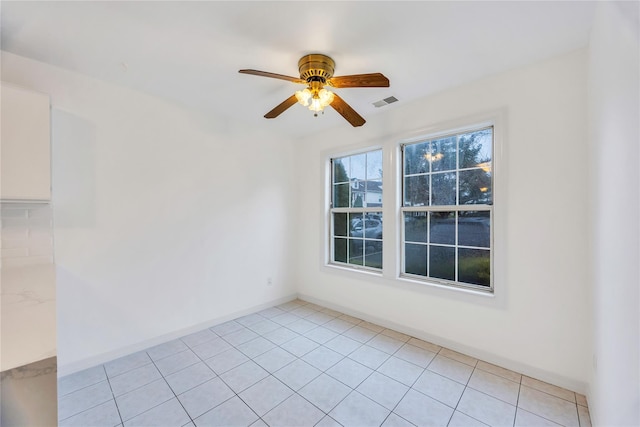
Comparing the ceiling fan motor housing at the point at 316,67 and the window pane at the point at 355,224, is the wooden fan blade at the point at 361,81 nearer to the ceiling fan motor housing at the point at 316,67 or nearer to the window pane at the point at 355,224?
the ceiling fan motor housing at the point at 316,67

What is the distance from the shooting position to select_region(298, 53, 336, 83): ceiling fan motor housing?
194 cm

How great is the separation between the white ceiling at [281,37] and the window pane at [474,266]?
1618 mm

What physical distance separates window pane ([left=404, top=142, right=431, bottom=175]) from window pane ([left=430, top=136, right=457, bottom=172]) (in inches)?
2.6

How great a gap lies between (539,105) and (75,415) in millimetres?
4068

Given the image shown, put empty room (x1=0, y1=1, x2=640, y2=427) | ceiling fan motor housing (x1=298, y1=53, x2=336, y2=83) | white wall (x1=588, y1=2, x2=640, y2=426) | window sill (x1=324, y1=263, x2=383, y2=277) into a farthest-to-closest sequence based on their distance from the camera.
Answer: window sill (x1=324, y1=263, x2=383, y2=277)
ceiling fan motor housing (x1=298, y1=53, x2=336, y2=83)
empty room (x1=0, y1=1, x2=640, y2=427)
white wall (x1=588, y1=2, x2=640, y2=426)

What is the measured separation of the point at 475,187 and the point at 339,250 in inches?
75.3

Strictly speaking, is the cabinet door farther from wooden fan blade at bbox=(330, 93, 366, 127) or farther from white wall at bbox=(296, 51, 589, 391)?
white wall at bbox=(296, 51, 589, 391)

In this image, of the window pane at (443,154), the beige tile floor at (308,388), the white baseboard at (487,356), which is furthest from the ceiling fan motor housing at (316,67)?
the white baseboard at (487,356)

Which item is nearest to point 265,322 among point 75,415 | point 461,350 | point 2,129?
point 75,415

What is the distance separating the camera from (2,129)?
5.53 feet

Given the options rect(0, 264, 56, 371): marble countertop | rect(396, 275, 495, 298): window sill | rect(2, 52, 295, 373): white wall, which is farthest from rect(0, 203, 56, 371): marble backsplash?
rect(396, 275, 495, 298): window sill

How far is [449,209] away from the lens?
2.67m

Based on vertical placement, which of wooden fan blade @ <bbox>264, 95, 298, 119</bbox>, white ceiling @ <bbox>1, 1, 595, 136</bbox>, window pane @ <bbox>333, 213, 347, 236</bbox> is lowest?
window pane @ <bbox>333, 213, 347, 236</bbox>

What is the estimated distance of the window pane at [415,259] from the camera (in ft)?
9.49
